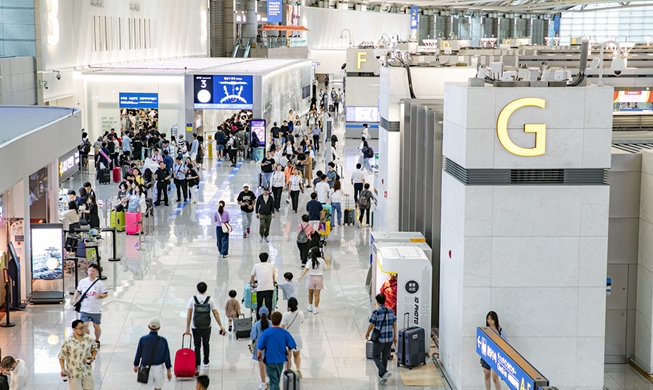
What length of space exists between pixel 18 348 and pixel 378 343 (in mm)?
5029

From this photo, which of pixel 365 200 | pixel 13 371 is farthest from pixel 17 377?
pixel 365 200

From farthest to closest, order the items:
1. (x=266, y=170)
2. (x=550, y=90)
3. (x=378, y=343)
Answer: (x=266, y=170), (x=378, y=343), (x=550, y=90)

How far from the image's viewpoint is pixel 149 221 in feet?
68.8

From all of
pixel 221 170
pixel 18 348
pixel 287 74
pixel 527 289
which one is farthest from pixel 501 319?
pixel 287 74

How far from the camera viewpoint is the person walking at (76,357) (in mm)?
9562

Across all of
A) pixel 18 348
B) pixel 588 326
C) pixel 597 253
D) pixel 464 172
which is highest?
pixel 464 172

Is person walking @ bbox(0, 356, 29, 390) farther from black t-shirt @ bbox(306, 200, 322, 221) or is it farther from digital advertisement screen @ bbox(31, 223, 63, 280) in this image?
black t-shirt @ bbox(306, 200, 322, 221)

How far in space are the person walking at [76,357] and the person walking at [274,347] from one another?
1876 millimetres

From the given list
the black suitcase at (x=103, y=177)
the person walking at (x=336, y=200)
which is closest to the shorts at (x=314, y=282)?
the person walking at (x=336, y=200)

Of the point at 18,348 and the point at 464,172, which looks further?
the point at 18,348

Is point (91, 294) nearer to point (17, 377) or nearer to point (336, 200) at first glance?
point (17, 377)

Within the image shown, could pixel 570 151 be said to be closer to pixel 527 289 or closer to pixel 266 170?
pixel 527 289

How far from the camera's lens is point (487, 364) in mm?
9961

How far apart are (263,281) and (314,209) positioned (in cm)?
565
